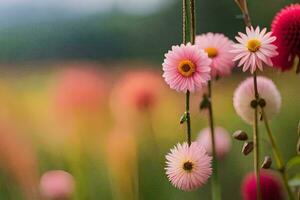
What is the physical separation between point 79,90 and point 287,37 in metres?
0.45

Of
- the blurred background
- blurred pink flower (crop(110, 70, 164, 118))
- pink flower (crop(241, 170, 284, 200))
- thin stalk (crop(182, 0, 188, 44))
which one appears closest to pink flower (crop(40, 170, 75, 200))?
the blurred background

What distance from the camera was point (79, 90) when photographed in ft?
3.24

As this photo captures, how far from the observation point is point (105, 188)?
3.62ft

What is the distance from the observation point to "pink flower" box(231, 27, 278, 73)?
54 cm

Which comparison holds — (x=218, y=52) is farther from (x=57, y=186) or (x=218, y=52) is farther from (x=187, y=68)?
(x=57, y=186)

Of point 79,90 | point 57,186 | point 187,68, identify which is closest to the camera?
point 187,68

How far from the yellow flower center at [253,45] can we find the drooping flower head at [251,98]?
0.08 metres

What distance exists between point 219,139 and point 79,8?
30 cm

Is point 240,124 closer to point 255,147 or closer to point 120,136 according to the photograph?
point 120,136

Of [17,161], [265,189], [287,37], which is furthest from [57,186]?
[287,37]

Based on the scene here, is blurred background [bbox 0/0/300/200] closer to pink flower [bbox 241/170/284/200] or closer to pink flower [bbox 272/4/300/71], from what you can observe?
pink flower [bbox 241/170/284/200]

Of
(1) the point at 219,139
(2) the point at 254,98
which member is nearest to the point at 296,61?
(2) the point at 254,98

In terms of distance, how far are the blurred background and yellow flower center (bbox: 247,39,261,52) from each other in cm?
41

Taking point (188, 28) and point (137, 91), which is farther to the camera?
point (137, 91)
